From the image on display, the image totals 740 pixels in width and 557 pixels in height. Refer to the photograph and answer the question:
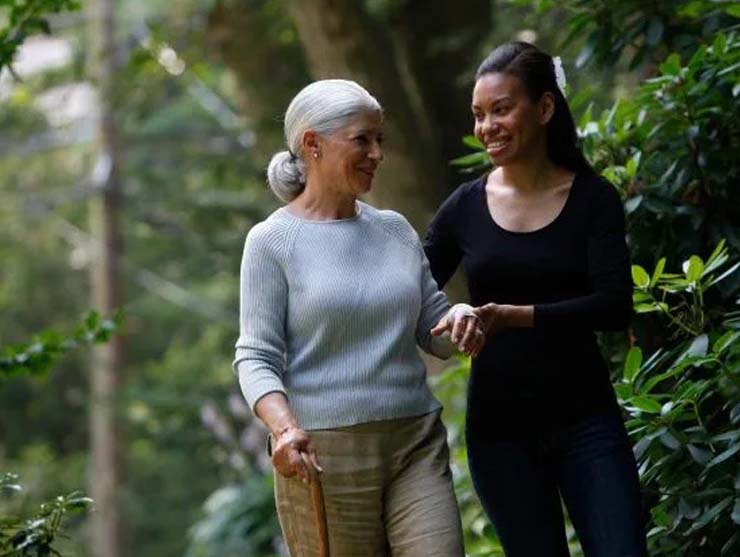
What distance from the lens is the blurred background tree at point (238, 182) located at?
609cm

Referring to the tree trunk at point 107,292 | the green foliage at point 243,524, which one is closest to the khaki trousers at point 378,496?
the green foliage at point 243,524

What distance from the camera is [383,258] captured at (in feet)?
15.6

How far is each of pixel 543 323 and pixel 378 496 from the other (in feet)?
2.04

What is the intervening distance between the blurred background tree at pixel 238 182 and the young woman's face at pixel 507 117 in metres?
0.88

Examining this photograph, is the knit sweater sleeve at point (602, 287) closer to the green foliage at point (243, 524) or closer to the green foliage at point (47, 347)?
the green foliage at point (47, 347)

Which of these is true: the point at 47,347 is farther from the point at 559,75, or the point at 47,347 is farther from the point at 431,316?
the point at 559,75

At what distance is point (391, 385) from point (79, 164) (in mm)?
29685

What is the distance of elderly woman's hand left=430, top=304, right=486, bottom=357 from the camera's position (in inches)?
173

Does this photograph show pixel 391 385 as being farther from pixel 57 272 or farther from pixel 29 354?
pixel 57 272

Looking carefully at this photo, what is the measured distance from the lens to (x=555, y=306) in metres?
4.58

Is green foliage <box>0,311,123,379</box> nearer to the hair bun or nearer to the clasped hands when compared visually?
the hair bun

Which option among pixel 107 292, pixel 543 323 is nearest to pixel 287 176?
pixel 543 323

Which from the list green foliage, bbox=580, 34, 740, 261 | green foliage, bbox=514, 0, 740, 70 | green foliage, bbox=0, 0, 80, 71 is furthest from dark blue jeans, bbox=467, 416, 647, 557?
green foliage, bbox=0, 0, 80, 71

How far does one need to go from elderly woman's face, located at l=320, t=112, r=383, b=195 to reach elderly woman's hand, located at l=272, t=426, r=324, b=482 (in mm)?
696
